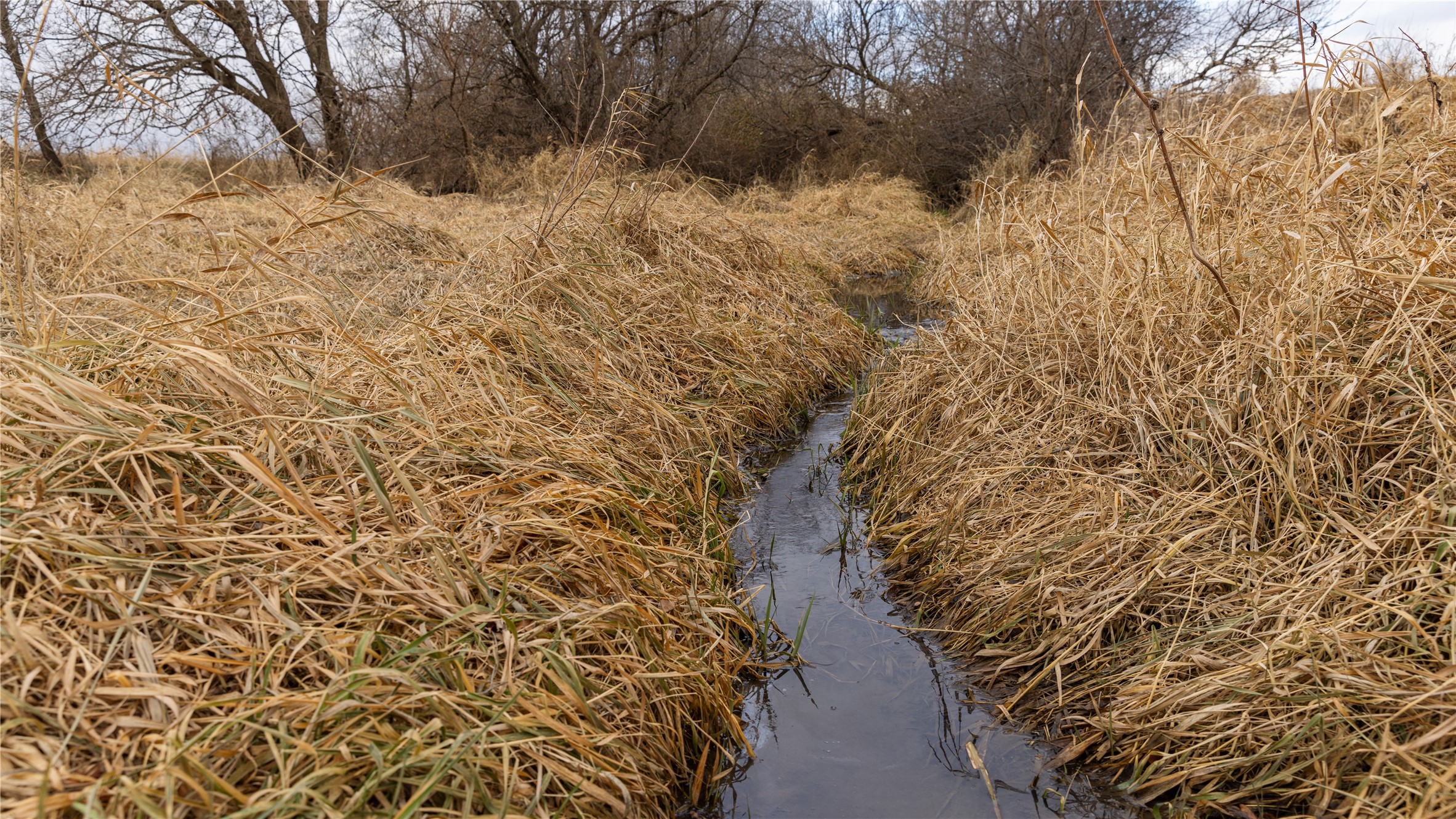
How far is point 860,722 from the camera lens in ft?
7.91

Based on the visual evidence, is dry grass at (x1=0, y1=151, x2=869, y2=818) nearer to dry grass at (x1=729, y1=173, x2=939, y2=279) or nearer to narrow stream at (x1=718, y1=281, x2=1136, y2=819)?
narrow stream at (x1=718, y1=281, x2=1136, y2=819)

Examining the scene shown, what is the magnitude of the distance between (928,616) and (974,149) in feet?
40.9

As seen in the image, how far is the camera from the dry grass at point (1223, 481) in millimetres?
1923

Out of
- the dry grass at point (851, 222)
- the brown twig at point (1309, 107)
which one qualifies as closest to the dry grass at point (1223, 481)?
the brown twig at point (1309, 107)

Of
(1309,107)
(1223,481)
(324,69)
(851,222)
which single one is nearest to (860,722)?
(1223,481)

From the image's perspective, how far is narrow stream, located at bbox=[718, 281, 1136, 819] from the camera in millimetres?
2098

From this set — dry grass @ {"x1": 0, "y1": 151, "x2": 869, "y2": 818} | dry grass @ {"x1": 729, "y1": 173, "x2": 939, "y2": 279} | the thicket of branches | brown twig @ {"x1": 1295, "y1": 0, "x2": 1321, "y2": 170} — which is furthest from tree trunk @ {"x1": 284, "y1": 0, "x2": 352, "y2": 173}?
brown twig @ {"x1": 1295, "y1": 0, "x2": 1321, "y2": 170}

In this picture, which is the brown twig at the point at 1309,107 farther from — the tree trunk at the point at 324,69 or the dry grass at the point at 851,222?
the tree trunk at the point at 324,69

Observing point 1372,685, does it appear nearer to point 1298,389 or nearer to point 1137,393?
point 1298,389

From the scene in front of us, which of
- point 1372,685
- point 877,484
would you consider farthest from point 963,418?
point 1372,685

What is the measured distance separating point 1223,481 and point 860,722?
1.33m

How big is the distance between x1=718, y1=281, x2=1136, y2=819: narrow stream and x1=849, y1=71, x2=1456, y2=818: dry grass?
0.13m

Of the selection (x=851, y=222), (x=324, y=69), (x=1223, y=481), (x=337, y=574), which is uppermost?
(x=324, y=69)

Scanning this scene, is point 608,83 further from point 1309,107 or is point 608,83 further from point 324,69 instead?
point 1309,107
